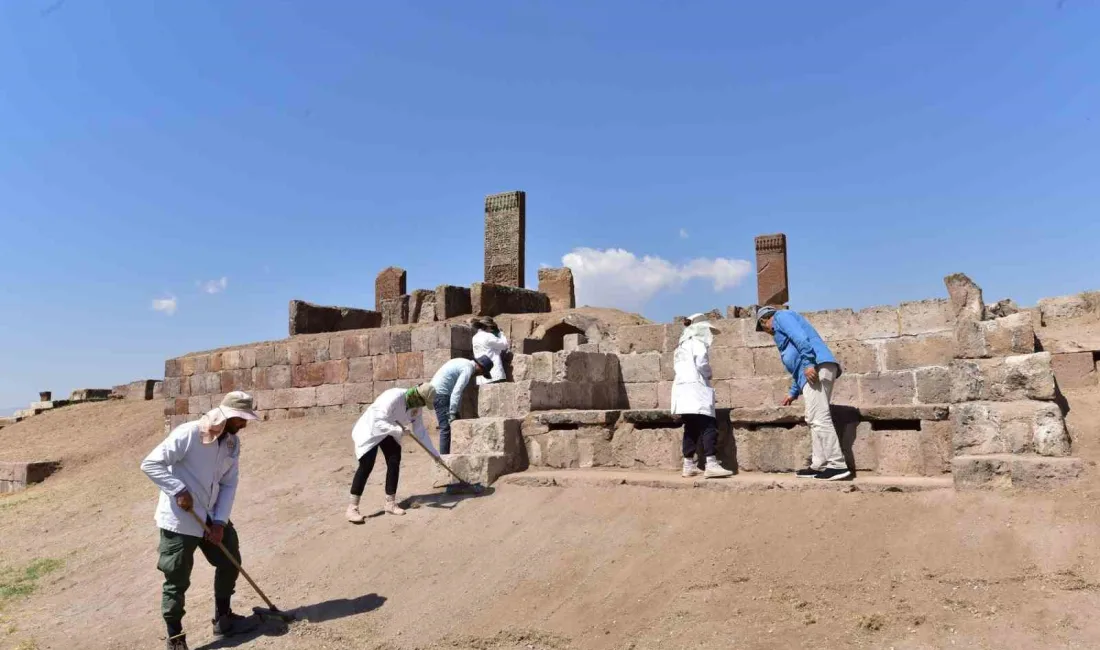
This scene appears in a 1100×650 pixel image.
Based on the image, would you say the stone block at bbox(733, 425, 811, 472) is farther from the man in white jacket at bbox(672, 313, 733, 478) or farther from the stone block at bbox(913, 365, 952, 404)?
the stone block at bbox(913, 365, 952, 404)

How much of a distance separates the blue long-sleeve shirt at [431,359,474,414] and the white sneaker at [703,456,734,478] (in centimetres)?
330

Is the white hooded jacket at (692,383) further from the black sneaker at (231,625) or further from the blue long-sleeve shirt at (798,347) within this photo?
the black sneaker at (231,625)

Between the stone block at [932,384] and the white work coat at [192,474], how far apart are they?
6806mm

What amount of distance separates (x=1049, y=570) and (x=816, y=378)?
2.28 meters

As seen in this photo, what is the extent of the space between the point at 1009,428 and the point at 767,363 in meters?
3.88

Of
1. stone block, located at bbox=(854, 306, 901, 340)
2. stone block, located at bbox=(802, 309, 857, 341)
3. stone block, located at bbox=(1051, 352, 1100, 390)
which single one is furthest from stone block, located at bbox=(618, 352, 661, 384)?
stone block, located at bbox=(1051, 352, 1100, 390)

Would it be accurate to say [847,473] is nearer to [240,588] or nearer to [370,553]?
[370,553]

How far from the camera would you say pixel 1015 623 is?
429 cm

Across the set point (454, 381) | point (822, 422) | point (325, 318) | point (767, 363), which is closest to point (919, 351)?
point (767, 363)

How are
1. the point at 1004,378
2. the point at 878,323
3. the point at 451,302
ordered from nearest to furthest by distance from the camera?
the point at 1004,378 → the point at 878,323 → the point at 451,302

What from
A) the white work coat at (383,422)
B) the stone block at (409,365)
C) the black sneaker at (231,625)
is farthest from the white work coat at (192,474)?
the stone block at (409,365)

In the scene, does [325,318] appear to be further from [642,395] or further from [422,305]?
[642,395]

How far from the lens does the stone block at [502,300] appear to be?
17328mm

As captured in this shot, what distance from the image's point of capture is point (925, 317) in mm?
9375
